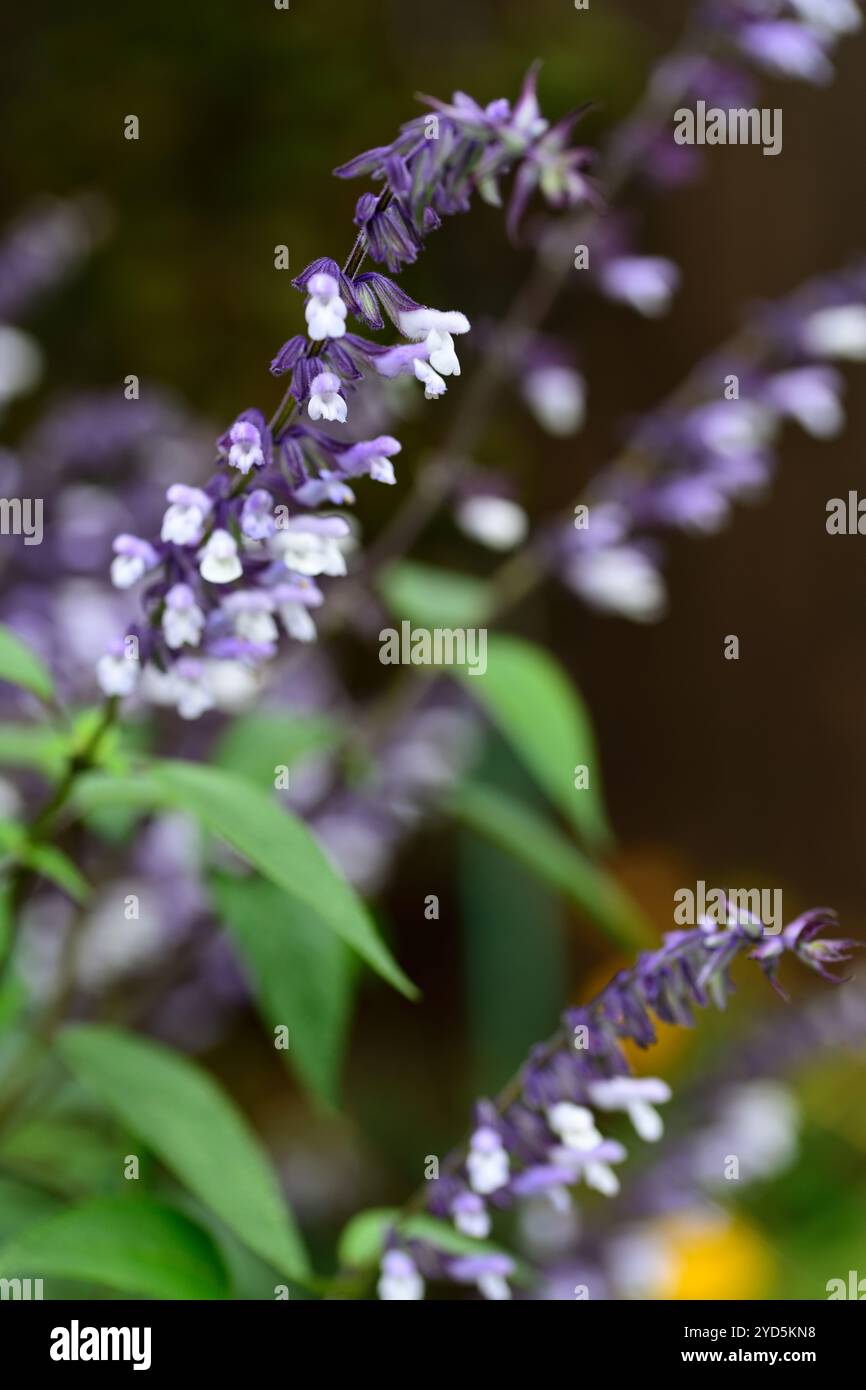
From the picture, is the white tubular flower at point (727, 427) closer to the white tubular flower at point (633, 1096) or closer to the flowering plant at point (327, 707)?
the flowering plant at point (327, 707)

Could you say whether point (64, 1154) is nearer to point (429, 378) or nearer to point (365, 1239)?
point (365, 1239)

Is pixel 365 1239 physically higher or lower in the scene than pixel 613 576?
lower

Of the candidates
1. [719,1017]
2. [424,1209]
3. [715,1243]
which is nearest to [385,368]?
[424,1209]

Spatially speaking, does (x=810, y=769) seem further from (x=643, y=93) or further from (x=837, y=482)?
(x=643, y=93)

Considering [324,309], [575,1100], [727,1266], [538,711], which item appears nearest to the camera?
[324,309]

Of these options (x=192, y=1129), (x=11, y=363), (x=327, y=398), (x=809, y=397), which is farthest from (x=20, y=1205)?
(x=809, y=397)

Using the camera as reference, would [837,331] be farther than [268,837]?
Yes

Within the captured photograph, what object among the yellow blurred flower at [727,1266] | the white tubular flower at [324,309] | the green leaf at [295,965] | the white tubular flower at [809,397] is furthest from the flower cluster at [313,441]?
the yellow blurred flower at [727,1266]

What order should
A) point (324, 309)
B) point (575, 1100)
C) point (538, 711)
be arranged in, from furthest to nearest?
1. point (538, 711)
2. point (575, 1100)
3. point (324, 309)
